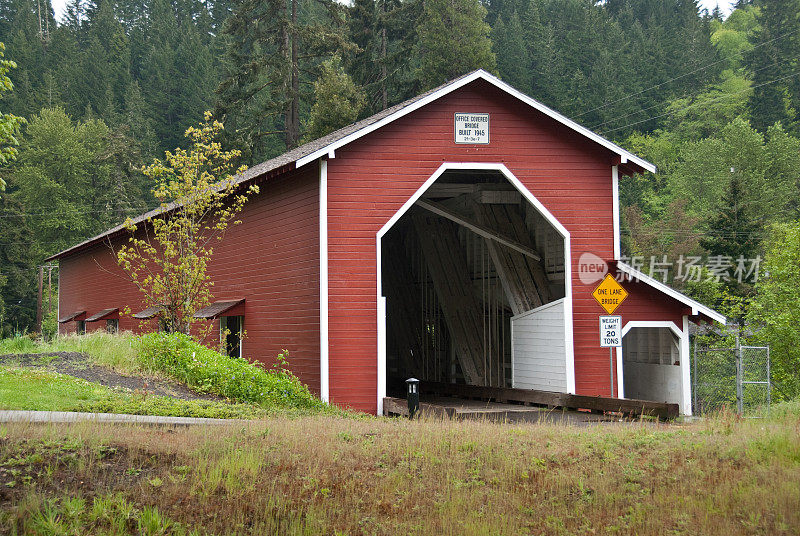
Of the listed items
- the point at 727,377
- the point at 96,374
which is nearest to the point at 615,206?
the point at 96,374

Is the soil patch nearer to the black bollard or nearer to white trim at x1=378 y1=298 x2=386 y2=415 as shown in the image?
white trim at x1=378 y1=298 x2=386 y2=415

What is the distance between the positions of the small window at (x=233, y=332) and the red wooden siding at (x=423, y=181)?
532cm

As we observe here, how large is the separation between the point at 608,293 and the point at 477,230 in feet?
14.2

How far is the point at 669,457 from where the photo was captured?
396 inches

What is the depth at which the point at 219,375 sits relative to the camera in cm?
1667

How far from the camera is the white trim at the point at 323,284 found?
1752 centimetres

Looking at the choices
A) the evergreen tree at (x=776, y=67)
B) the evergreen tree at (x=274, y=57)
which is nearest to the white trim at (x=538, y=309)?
the evergreen tree at (x=274, y=57)

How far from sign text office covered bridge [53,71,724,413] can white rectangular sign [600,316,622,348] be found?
92 cm

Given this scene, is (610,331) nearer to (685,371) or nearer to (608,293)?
(608,293)

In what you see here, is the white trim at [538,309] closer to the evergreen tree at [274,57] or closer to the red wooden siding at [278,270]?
the red wooden siding at [278,270]

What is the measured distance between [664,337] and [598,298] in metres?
4.29

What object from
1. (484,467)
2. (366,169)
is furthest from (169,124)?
(484,467)

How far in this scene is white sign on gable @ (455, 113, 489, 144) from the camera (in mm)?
18781

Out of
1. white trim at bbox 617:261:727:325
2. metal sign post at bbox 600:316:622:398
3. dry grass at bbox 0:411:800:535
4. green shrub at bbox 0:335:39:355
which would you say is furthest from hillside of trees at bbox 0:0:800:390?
dry grass at bbox 0:411:800:535
